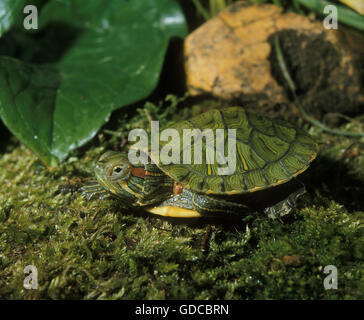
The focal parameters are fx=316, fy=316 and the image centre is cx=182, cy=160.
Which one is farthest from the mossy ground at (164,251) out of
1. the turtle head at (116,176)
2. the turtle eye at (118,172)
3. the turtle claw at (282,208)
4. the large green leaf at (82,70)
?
the large green leaf at (82,70)

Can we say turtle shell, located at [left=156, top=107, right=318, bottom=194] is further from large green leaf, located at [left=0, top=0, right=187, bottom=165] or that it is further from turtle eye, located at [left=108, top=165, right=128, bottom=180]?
large green leaf, located at [left=0, top=0, right=187, bottom=165]

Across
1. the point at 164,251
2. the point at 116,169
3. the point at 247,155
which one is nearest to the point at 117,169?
the point at 116,169

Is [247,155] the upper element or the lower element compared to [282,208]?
upper

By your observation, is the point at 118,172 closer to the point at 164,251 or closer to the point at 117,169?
the point at 117,169

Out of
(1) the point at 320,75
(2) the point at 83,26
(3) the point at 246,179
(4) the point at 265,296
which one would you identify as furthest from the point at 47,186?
(1) the point at 320,75

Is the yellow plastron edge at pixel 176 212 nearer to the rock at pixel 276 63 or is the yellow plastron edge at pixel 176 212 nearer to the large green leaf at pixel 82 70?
the large green leaf at pixel 82 70

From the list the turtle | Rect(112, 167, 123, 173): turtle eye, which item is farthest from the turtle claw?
Rect(112, 167, 123, 173): turtle eye
